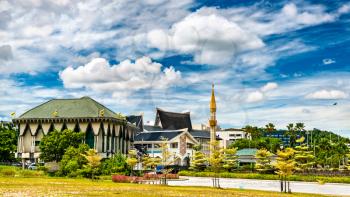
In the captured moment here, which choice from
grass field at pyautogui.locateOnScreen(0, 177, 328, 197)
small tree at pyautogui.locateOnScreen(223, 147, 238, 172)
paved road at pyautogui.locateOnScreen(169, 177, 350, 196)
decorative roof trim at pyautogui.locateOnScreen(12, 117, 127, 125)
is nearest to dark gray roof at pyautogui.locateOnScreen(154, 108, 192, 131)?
small tree at pyautogui.locateOnScreen(223, 147, 238, 172)

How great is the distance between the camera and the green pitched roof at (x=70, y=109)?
7881 cm

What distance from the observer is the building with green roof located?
255ft

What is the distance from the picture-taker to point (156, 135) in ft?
352

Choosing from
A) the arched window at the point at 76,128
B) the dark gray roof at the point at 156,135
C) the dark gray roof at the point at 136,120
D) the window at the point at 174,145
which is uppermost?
the dark gray roof at the point at 136,120

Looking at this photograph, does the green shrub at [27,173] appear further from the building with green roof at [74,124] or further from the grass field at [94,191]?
the building with green roof at [74,124]

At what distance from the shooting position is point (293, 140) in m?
128

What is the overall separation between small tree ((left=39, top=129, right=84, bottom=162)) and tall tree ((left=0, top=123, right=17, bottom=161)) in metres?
11.6

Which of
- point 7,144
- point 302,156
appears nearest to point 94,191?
point 302,156

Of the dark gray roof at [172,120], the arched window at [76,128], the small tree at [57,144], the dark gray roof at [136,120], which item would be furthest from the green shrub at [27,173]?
the dark gray roof at [172,120]

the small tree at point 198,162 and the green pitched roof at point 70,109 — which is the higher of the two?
the green pitched roof at point 70,109

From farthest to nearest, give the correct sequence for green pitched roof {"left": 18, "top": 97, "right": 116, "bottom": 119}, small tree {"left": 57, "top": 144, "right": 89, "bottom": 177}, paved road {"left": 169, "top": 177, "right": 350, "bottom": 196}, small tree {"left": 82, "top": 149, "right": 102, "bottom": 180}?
1. green pitched roof {"left": 18, "top": 97, "right": 116, "bottom": 119}
2. small tree {"left": 57, "top": 144, "right": 89, "bottom": 177}
3. small tree {"left": 82, "top": 149, "right": 102, "bottom": 180}
4. paved road {"left": 169, "top": 177, "right": 350, "bottom": 196}

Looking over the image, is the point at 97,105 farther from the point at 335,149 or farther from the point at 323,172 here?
the point at 335,149

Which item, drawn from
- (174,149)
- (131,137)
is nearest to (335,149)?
(174,149)

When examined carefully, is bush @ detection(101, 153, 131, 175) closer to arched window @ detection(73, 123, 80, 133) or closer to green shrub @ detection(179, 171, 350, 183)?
arched window @ detection(73, 123, 80, 133)
